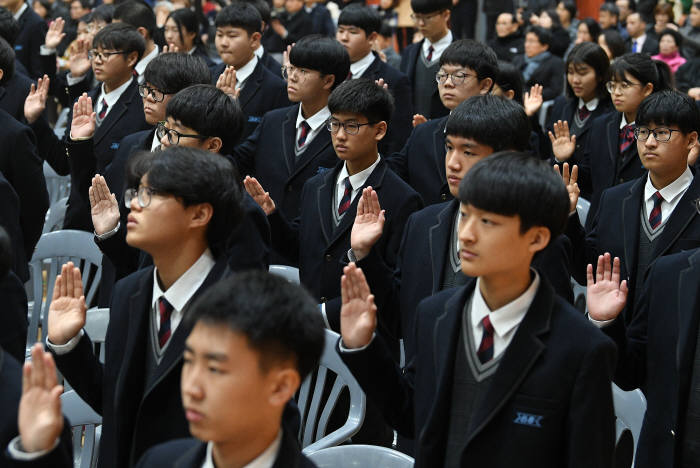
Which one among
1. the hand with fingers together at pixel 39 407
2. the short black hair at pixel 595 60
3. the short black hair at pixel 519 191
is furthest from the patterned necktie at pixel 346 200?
the short black hair at pixel 595 60

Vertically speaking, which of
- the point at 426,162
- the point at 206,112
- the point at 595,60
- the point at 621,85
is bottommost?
the point at 595,60

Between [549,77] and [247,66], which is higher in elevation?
[247,66]

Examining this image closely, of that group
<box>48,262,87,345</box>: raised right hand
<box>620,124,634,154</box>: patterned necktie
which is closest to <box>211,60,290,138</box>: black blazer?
<box>620,124,634,154</box>: patterned necktie

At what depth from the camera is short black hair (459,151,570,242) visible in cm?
213

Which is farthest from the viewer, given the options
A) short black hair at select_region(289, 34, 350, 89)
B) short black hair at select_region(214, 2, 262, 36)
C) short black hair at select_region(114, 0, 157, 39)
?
short black hair at select_region(114, 0, 157, 39)

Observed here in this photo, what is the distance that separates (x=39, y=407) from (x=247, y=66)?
391 centimetres

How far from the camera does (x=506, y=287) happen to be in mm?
2141

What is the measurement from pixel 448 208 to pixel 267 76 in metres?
2.82

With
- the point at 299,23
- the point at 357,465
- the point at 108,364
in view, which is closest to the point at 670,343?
the point at 357,465

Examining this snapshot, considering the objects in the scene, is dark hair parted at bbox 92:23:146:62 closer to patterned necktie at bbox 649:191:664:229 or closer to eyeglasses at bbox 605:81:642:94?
eyeglasses at bbox 605:81:642:94

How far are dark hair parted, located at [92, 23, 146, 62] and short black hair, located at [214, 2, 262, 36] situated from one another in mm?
807

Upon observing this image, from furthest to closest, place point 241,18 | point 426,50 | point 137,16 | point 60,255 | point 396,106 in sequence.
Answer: point 137,16, point 426,50, point 241,18, point 396,106, point 60,255

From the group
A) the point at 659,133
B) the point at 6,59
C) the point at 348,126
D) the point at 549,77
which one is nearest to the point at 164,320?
the point at 348,126

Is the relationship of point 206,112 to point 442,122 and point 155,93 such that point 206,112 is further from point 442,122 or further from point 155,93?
point 442,122
